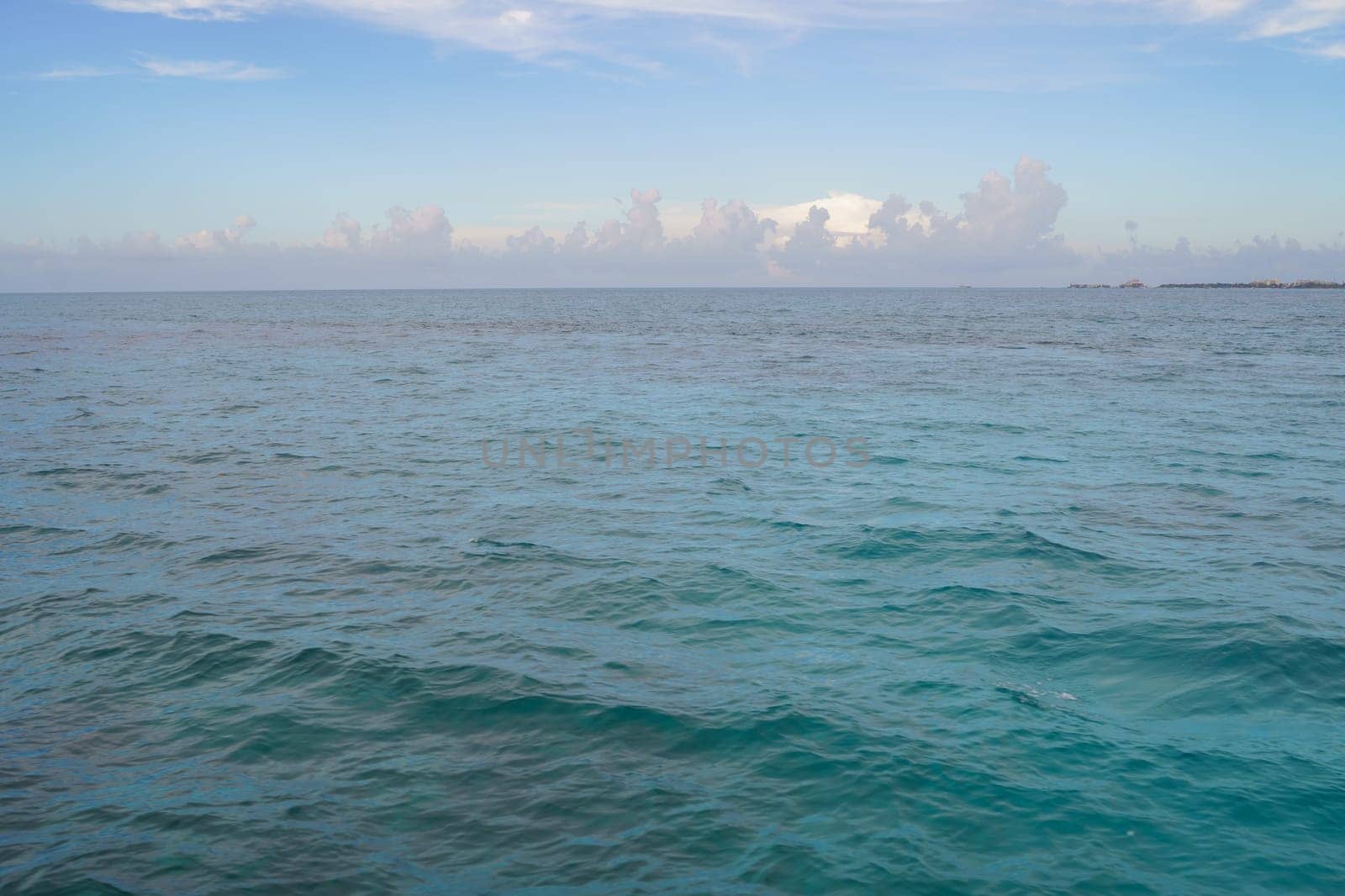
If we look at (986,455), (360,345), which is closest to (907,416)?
(986,455)

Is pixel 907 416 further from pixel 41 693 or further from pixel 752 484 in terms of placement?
pixel 41 693

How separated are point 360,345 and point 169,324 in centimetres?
4068

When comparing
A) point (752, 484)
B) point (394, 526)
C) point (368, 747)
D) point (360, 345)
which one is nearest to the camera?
point (368, 747)

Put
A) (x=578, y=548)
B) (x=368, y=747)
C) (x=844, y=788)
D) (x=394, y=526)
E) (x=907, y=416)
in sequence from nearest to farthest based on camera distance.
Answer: (x=844, y=788) → (x=368, y=747) → (x=578, y=548) → (x=394, y=526) → (x=907, y=416)

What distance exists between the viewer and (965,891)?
7344 mm

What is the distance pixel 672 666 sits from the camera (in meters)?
11.5

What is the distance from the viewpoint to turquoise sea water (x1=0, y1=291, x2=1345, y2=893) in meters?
7.88

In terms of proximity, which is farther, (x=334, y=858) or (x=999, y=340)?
(x=999, y=340)

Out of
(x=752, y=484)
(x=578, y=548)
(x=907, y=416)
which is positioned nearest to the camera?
(x=578, y=548)

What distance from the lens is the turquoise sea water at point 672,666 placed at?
7883 millimetres

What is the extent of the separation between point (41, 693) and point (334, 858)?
18.1 ft

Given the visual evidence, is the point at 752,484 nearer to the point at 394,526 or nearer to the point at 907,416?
the point at 394,526

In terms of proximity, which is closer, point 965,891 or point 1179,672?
point 965,891

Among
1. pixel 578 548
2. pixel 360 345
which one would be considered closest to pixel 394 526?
pixel 578 548
